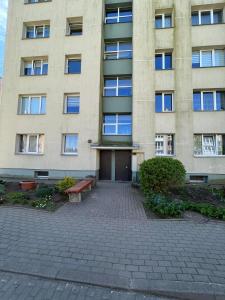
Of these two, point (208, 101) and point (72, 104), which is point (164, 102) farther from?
point (72, 104)

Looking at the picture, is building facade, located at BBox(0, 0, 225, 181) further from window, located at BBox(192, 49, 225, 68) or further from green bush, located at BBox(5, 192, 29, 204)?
green bush, located at BBox(5, 192, 29, 204)

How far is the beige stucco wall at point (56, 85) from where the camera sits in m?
15.2

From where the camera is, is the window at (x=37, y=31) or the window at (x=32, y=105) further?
the window at (x=37, y=31)

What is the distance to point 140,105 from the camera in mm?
14844

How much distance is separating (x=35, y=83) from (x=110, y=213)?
13436mm

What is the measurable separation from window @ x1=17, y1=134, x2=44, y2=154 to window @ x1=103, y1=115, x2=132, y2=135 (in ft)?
17.2

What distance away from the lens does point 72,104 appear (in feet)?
52.4

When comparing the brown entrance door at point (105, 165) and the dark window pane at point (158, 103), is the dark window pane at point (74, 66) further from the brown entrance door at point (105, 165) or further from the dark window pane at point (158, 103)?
the brown entrance door at point (105, 165)

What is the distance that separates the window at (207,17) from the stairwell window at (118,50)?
5309mm

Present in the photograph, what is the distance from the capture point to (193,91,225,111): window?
1452 centimetres

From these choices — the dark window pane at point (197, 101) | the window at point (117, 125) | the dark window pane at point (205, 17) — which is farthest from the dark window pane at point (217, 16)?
the window at point (117, 125)

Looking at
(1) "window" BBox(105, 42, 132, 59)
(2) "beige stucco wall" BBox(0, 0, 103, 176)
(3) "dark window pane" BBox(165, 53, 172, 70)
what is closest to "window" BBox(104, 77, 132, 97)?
(2) "beige stucco wall" BBox(0, 0, 103, 176)

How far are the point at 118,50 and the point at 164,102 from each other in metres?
5.91

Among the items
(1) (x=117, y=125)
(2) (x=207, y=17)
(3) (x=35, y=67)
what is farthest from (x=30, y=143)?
(2) (x=207, y=17)
